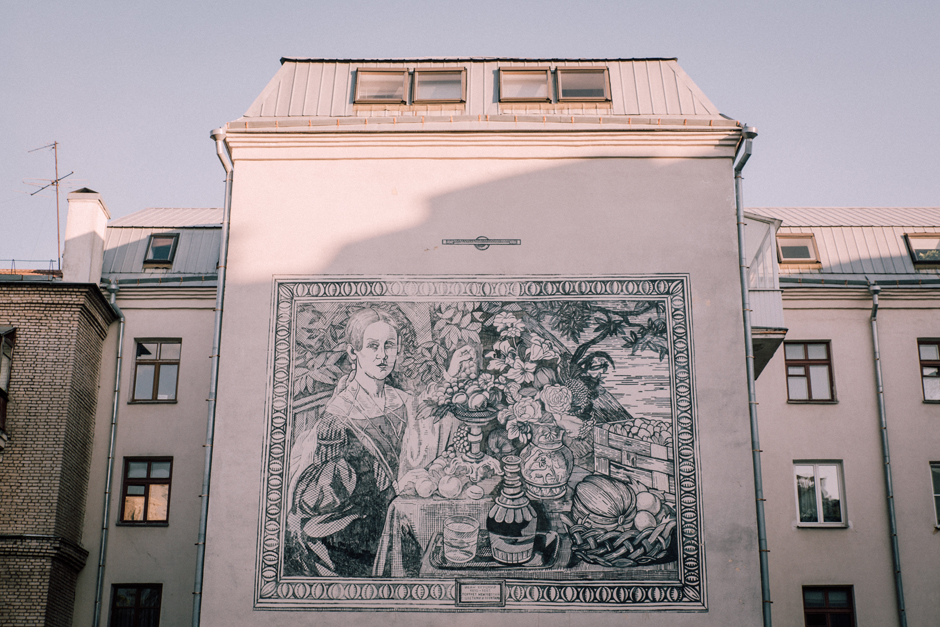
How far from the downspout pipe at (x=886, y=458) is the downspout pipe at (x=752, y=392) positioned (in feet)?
16.5

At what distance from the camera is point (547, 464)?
15.5m

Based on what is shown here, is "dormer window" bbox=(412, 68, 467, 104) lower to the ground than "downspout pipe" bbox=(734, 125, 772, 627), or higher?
higher

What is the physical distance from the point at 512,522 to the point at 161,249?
1288 centimetres

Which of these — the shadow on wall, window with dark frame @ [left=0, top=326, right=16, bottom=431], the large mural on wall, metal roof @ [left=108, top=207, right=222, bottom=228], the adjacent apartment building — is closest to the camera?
the large mural on wall

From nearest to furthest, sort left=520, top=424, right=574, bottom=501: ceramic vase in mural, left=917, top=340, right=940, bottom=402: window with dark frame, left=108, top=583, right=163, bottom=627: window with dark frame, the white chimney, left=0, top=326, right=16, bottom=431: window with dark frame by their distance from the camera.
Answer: left=520, top=424, right=574, bottom=501: ceramic vase in mural < left=0, top=326, right=16, bottom=431: window with dark frame < left=108, top=583, right=163, bottom=627: window with dark frame < left=917, top=340, right=940, bottom=402: window with dark frame < the white chimney

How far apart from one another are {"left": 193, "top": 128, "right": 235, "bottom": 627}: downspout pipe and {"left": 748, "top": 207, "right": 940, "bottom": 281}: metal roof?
1287cm

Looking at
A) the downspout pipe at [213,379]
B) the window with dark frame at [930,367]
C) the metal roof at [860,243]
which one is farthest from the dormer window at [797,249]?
the downspout pipe at [213,379]

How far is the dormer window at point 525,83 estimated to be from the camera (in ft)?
60.7

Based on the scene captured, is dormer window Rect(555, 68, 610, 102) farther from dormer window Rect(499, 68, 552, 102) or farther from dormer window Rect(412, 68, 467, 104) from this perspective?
dormer window Rect(412, 68, 467, 104)

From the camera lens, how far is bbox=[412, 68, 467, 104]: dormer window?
728 inches

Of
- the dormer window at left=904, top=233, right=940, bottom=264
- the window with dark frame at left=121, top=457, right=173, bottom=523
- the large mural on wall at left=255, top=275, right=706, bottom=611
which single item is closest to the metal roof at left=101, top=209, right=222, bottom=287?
the window with dark frame at left=121, top=457, right=173, bottom=523

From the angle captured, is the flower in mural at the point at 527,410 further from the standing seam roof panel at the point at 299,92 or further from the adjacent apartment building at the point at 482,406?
the standing seam roof panel at the point at 299,92

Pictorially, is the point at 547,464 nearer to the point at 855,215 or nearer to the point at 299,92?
the point at 299,92

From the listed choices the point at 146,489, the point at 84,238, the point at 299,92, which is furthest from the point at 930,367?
the point at 84,238
